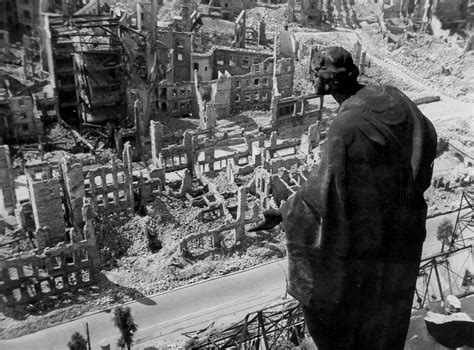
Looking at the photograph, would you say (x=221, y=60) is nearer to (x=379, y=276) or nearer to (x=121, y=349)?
(x=121, y=349)

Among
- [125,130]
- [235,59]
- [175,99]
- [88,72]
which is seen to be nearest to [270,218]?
[125,130]

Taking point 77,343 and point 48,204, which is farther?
point 48,204

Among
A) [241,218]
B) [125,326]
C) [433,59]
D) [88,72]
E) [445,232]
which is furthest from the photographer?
[433,59]

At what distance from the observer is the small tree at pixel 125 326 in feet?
88.3

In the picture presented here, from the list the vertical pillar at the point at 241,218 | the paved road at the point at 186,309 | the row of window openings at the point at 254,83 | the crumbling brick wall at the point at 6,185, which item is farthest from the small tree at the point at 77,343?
the row of window openings at the point at 254,83

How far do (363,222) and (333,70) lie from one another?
2112mm

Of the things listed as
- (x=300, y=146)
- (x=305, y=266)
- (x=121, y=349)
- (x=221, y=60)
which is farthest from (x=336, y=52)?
(x=221, y=60)

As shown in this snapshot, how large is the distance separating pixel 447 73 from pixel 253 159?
33.2 meters

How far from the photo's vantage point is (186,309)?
1191 inches

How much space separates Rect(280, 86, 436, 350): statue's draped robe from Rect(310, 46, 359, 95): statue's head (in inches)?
11.4

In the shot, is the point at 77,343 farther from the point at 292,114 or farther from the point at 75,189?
the point at 292,114

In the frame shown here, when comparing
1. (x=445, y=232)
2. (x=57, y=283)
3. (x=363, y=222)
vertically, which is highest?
(x=363, y=222)

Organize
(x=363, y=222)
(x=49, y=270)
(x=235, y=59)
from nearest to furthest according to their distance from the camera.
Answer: (x=363, y=222), (x=49, y=270), (x=235, y=59)

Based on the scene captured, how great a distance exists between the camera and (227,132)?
47.4m
